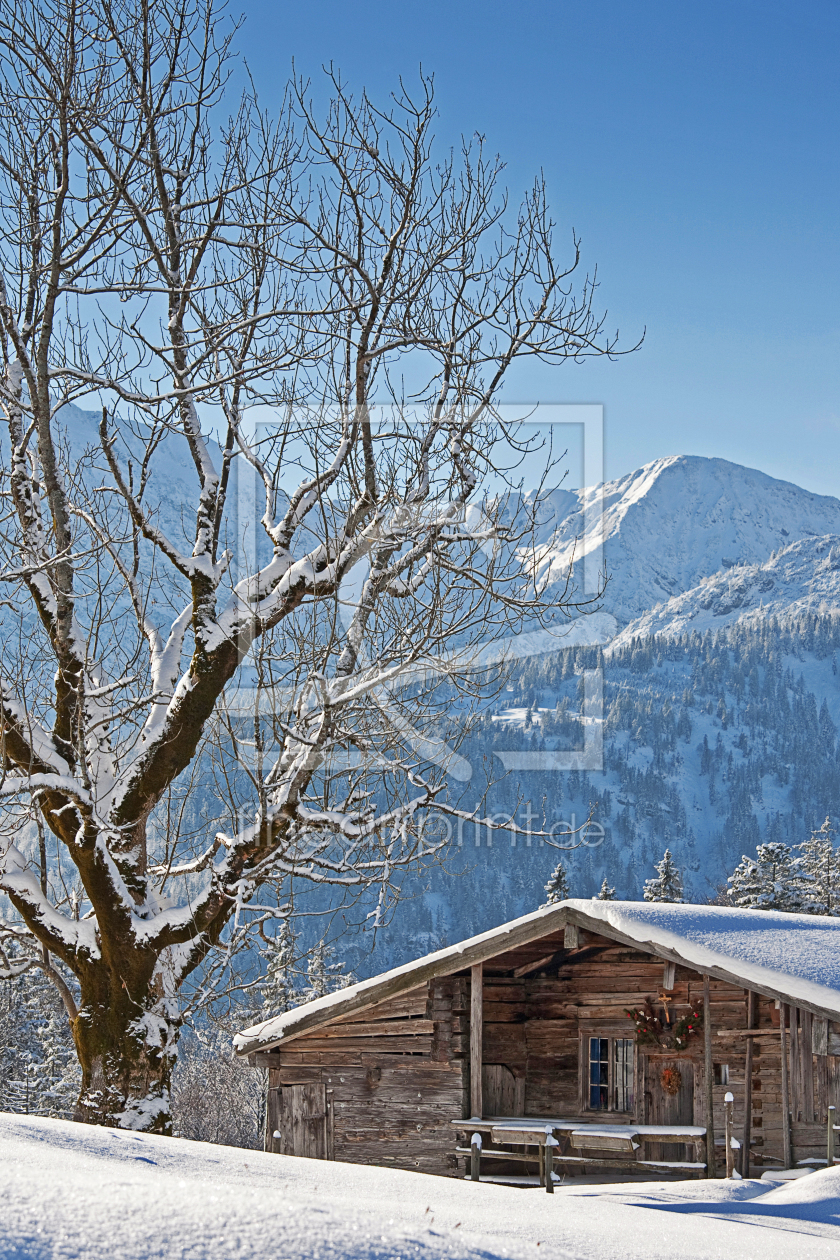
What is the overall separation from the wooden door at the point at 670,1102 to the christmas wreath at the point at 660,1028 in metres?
0.33

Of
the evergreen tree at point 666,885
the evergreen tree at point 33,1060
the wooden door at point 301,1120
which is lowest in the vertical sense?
the evergreen tree at point 33,1060

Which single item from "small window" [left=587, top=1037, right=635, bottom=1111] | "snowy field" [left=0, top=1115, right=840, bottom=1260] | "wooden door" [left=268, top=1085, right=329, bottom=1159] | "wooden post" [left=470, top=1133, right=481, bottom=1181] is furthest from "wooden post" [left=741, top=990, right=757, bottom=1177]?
"snowy field" [left=0, top=1115, right=840, bottom=1260]

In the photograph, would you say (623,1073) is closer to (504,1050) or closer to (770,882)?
(504,1050)

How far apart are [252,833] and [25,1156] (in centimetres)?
499

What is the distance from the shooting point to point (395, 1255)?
281 centimetres

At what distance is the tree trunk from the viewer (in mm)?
8148

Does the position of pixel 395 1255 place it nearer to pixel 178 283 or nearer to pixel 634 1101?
pixel 178 283

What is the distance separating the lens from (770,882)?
128ft

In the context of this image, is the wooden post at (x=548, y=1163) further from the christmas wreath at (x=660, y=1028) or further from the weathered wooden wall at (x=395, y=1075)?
the weathered wooden wall at (x=395, y=1075)

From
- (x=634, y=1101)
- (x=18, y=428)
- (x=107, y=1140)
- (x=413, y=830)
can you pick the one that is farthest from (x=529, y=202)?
(x=634, y=1101)

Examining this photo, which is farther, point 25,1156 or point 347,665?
point 347,665

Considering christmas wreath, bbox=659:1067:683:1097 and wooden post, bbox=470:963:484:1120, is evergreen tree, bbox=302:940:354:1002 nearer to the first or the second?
wooden post, bbox=470:963:484:1120

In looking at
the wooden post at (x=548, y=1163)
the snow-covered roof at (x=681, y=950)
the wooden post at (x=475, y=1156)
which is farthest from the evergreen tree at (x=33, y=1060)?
the wooden post at (x=548, y=1163)

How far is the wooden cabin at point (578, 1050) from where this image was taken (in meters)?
13.4
